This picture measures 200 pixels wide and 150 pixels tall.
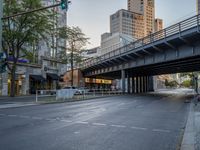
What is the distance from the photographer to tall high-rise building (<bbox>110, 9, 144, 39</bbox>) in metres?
189

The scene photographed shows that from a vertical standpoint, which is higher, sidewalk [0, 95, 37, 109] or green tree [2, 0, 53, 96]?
green tree [2, 0, 53, 96]

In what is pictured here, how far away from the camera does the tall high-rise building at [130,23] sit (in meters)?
189

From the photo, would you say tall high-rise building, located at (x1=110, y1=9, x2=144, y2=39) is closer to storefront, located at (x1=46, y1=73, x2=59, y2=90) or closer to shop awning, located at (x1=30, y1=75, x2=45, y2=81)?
storefront, located at (x1=46, y1=73, x2=59, y2=90)

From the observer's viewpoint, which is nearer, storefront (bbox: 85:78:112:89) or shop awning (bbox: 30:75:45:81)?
shop awning (bbox: 30:75:45:81)

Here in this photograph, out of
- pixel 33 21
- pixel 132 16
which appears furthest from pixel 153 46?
pixel 132 16

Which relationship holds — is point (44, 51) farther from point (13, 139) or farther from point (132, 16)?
point (132, 16)

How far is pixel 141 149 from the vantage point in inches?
244

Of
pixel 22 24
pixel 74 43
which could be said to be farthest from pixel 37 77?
pixel 22 24

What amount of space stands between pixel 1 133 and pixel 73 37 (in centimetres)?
4478

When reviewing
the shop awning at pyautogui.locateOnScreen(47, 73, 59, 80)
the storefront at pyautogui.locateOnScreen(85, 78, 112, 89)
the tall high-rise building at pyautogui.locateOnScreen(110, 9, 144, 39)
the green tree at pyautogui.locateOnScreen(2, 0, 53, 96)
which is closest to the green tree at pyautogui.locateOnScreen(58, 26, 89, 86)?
the shop awning at pyautogui.locateOnScreen(47, 73, 59, 80)

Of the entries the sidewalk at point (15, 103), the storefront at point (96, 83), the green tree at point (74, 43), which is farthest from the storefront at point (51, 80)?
the storefront at point (96, 83)

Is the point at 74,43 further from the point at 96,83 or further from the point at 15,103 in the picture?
the point at 96,83

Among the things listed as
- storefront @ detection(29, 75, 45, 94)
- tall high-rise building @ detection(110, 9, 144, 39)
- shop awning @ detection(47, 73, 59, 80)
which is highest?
tall high-rise building @ detection(110, 9, 144, 39)

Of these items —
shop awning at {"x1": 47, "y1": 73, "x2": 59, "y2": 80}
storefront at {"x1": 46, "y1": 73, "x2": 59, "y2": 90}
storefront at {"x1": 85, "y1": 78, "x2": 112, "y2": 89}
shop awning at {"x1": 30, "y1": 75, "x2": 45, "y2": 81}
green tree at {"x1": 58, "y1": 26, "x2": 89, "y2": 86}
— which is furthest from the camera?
storefront at {"x1": 85, "y1": 78, "x2": 112, "y2": 89}
